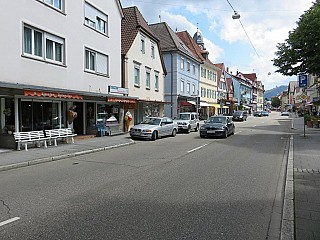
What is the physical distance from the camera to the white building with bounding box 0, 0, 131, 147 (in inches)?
508

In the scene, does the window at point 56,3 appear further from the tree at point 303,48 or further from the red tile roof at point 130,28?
the tree at point 303,48

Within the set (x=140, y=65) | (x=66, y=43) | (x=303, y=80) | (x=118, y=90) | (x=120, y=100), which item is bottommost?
(x=120, y=100)

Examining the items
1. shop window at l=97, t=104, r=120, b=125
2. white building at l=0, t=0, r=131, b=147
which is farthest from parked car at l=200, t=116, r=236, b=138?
shop window at l=97, t=104, r=120, b=125

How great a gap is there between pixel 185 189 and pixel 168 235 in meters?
2.55

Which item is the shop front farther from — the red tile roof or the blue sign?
the blue sign

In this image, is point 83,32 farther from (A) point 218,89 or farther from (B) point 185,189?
(A) point 218,89

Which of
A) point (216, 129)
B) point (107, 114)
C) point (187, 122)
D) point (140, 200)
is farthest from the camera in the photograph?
point (187, 122)

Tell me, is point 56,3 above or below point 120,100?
above

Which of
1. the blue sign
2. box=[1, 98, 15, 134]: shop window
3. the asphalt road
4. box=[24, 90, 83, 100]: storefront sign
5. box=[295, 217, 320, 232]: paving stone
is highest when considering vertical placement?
the blue sign

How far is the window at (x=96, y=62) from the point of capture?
18.8 meters

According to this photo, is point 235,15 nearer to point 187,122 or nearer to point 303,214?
point 187,122

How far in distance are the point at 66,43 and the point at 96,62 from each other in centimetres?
342

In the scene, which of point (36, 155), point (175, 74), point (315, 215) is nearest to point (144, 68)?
point (175, 74)

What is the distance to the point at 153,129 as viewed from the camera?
1875 centimetres
